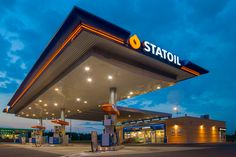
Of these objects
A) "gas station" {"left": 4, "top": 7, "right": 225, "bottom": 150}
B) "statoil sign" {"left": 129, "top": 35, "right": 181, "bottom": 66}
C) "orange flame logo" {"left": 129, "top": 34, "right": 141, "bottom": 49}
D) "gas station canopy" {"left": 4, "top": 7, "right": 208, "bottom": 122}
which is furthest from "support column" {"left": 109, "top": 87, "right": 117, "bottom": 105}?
"orange flame logo" {"left": 129, "top": 34, "right": 141, "bottom": 49}

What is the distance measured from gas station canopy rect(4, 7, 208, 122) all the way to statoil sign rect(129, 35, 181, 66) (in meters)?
0.30

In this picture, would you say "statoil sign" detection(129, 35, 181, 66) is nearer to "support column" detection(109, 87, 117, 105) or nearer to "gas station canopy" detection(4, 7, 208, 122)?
"gas station canopy" detection(4, 7, 208, 122)

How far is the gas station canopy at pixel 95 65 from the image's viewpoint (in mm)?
15383

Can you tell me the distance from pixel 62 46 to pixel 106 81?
26.3 ft

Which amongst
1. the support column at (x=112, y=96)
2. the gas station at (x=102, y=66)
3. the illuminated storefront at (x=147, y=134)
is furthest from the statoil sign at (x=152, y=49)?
the illuminated storefront at (x=147, y=134)

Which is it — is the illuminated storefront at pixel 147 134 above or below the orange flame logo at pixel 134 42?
below


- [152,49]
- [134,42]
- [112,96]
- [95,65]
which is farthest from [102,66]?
[112,96]

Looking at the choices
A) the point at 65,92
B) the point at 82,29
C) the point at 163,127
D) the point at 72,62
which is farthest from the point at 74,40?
the point at 163,127

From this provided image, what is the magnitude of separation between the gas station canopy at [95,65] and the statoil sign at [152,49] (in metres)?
0.30

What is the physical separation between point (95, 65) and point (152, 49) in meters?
4.58

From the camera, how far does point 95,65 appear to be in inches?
740

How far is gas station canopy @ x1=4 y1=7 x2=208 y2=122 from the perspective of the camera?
50.5 ft

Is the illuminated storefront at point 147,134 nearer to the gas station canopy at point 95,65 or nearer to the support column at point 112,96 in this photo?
the gas station canopy at point 95,65

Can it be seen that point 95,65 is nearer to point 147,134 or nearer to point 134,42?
point 134,42
